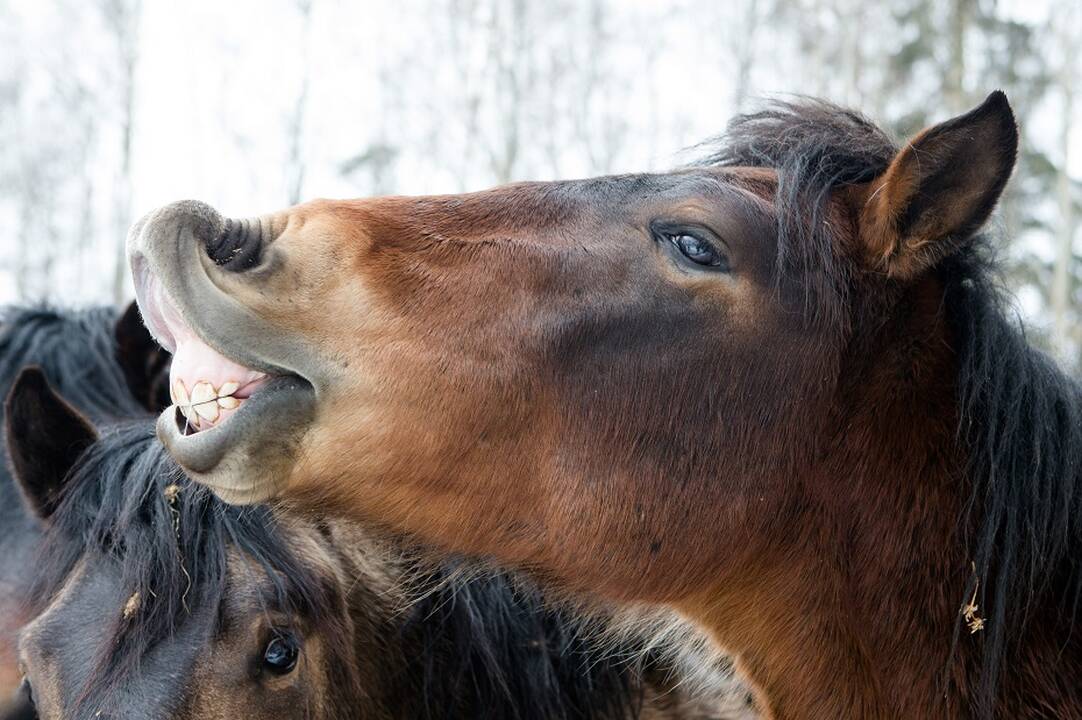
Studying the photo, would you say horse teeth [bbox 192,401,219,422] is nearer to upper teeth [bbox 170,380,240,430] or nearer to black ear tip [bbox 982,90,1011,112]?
upper teeth [bbox 170,380,240,430]

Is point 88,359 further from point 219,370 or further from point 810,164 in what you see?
point 810,164

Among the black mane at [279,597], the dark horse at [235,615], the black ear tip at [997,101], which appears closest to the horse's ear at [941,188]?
the black ear tip at [997,101]

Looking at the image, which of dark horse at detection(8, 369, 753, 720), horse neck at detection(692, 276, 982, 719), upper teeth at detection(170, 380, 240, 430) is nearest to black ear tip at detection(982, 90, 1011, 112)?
horse neck at detection(692, 276, 982, 719)

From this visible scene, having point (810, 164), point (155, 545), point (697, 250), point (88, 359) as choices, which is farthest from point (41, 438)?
point (810, 164)

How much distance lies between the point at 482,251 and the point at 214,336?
2.29 ft

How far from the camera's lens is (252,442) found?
2.08m

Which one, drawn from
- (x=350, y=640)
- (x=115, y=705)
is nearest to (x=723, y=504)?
(x=350, y=640)

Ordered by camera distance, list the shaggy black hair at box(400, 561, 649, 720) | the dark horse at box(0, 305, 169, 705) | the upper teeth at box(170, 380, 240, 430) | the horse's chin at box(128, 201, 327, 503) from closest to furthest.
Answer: the horse's chin at box(128, 201, 327, 503), the upper teeth at box(170, 380, 240, 430), the shaggy black hair at box(400, 561, 649, 720), the dark horse at box(0, 305, 169, 705)

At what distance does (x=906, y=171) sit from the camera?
89.6 inches

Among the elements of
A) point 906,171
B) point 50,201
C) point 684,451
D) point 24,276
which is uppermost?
point 906,171

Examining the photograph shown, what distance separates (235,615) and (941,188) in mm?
2162

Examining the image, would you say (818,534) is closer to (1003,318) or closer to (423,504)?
(1003,318)

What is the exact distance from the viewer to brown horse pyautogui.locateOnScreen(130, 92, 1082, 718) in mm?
2248

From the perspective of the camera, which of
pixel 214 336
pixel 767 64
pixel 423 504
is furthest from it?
pixel 767 64
